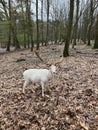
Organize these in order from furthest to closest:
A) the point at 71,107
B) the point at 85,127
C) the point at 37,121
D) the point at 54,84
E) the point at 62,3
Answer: the point at 62,3 → the point at 54,84 → the point at 71,107 → the point at 37,121 → the point at 85,127

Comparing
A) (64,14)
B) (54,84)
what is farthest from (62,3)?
(54,84)

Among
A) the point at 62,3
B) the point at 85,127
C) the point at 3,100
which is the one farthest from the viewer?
the point at 62,3

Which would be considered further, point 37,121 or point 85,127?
point 37,121

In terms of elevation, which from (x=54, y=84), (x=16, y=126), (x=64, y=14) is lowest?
(x=16, y=126)

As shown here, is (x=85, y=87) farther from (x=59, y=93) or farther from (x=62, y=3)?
(x=62, y=3)

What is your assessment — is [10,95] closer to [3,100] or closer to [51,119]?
[3,100]

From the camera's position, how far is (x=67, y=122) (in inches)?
159

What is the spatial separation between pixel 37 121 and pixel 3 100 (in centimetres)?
169

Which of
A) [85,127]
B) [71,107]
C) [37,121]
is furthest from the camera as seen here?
[71,107]

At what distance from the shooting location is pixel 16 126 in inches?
160

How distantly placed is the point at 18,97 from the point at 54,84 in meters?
1.51

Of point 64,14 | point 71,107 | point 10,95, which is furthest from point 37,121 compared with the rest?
point 64,14

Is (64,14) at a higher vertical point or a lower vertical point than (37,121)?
higher

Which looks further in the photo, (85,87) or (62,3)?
(62,3)
